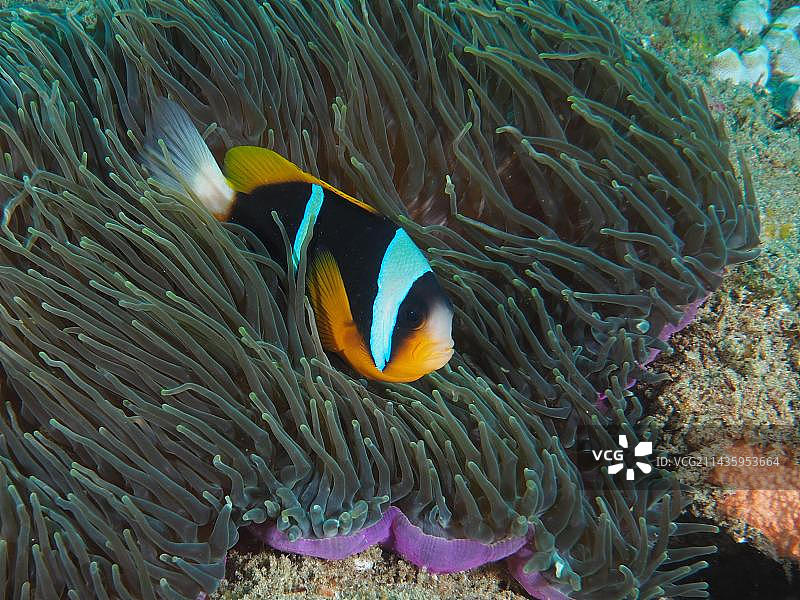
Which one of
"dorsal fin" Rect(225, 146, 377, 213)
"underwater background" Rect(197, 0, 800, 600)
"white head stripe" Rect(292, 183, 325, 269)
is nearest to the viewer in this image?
"white head stripe" Rect(292, 183, 325, 269)

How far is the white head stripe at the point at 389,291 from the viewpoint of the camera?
1.43m

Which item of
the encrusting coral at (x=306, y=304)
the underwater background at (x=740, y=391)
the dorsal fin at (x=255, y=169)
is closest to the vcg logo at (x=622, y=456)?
the encrusting coral at (x=306, y=304)

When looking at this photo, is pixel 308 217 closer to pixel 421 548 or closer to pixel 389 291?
pixel 389 291

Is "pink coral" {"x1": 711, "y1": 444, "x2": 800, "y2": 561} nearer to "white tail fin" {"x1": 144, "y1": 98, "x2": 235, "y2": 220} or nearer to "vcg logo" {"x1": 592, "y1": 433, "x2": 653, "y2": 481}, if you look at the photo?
"vcg logo" {"x1": 592, "y1": 433, "x2": 653, "y2": 481}

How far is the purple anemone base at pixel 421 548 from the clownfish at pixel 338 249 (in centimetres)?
37

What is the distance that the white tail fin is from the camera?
177cm

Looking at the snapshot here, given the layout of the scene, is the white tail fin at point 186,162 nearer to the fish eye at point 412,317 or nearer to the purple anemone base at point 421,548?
the fish eye at point 412,317

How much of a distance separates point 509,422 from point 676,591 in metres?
0.60

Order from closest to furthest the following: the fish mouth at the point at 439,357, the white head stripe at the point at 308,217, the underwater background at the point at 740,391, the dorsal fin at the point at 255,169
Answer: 1. the fish mouth at the point at 439,357
2. the white head stripe at the point at 308,217
3. the dorsal fin at the point at 255,169
4. the underwater background at the point at 740,391

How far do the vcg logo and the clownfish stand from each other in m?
0.61

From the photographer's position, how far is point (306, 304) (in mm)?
1601

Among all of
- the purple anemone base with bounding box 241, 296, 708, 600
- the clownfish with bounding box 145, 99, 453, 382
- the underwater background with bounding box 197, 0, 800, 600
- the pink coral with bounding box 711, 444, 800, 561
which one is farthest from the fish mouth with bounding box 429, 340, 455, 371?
the pink coral with bounding box 711, 444, 800, 561

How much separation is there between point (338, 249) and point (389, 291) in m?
0.20

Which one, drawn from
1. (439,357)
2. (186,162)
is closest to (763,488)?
(439,357)
